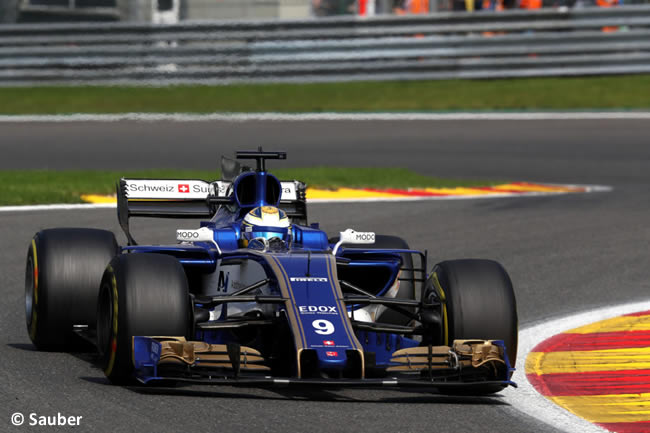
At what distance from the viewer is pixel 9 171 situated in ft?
52.8

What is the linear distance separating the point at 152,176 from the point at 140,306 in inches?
339

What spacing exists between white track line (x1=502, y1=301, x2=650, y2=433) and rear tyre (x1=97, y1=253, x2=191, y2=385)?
65.9 inches

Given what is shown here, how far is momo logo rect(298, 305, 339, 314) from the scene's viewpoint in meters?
6.36

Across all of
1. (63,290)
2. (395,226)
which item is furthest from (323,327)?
(395,226)

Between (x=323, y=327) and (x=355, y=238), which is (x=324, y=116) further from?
(x=323, y=327)

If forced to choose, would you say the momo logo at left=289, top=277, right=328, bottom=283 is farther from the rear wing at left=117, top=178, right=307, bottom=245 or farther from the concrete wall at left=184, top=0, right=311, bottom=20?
the concrete wall at left=184, top=0, right=311, bottom=20

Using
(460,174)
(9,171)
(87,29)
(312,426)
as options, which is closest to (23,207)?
(9,171)

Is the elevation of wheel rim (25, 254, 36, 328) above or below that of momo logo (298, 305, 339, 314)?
below

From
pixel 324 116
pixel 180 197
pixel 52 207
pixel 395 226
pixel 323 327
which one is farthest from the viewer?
pixel 324 116

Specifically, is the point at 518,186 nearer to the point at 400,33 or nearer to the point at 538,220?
the point at 538,220

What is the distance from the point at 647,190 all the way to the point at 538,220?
2661mm

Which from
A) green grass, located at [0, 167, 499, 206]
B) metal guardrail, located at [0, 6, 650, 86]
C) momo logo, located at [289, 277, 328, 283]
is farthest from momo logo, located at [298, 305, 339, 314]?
metal guardrail, located at [0, 6, 650, 86]

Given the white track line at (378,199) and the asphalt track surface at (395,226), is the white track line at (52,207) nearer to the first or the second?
the white track line at (378,199)

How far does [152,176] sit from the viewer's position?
14820 millimetres
